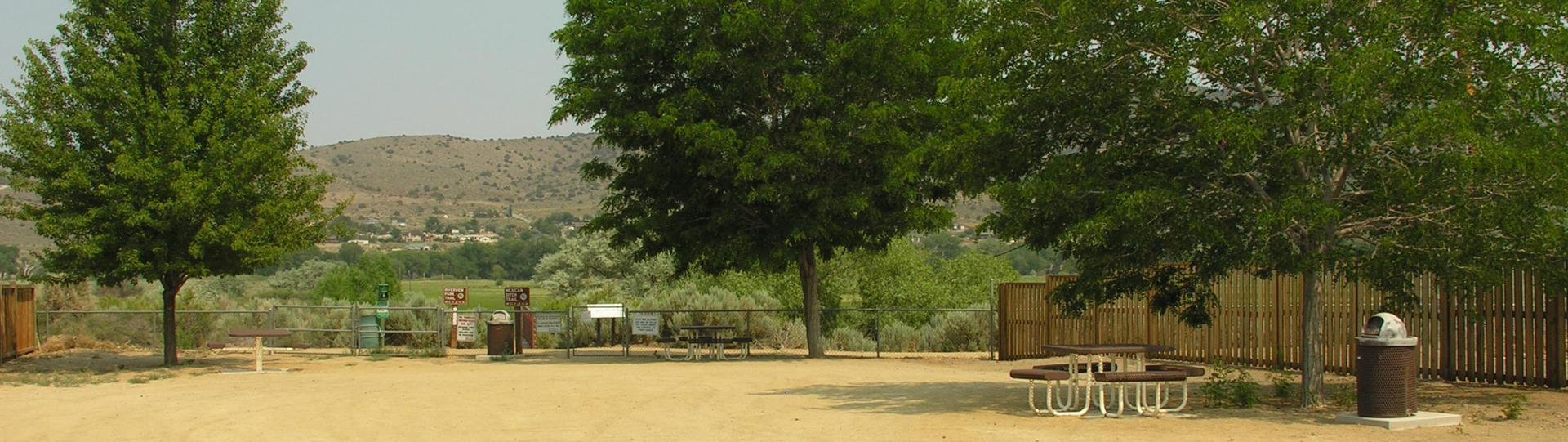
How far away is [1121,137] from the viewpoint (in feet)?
47.0

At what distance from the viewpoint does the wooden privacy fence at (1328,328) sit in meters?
16.2

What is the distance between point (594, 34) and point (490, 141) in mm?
158822

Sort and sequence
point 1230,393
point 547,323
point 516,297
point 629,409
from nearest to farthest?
point 629,409 → point 1230,393 → point 547,323 → point 516,297

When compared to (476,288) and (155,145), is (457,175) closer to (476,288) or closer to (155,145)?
(476,288)

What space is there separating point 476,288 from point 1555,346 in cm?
8928

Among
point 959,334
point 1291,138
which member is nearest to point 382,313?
point 959,334

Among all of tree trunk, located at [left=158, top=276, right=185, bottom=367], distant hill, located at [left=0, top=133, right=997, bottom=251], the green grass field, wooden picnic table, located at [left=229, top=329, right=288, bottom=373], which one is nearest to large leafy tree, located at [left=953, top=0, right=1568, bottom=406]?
wooden picnic table, located at [left=229, top=329, right=288, bottom=373]

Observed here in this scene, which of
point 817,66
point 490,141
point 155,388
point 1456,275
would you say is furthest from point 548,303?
point 490,141

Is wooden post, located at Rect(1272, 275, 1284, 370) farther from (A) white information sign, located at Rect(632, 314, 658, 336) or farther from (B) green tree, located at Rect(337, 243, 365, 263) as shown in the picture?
(B) green tree, located at Rect(337, 243, 365, 263)

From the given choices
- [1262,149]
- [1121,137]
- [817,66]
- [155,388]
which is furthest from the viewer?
[817,66]

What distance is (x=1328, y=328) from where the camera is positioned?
19.5 meters

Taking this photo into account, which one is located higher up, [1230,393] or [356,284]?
[356,284]

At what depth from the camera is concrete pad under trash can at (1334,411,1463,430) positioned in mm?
12195

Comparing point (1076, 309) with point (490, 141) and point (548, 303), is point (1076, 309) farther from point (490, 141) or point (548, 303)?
point (490, 141)
